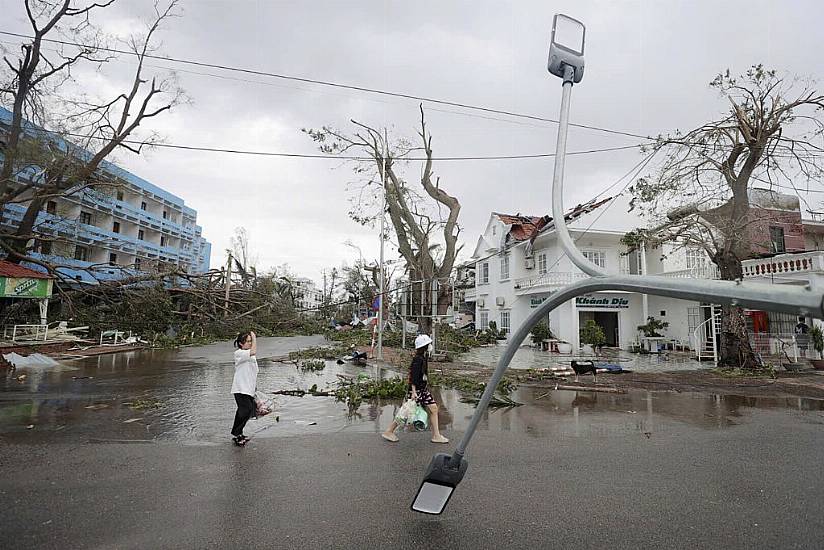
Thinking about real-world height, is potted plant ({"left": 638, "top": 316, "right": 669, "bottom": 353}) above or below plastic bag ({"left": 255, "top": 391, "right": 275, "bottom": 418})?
above

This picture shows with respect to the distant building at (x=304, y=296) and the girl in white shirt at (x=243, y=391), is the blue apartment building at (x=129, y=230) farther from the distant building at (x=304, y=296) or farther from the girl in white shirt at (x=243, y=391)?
the girl in white shirt at (x=243, y=391)

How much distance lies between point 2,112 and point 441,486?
122ft

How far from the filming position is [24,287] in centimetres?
1606

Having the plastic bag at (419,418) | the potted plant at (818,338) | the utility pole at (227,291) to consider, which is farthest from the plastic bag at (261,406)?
the utility pole at (227,291)

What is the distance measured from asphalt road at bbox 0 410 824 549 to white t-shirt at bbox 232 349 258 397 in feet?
2.47

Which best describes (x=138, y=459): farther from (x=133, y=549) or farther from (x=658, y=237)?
(x=658, y=237)

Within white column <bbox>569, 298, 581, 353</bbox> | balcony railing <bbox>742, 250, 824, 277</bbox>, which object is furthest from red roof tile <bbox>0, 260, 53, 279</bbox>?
balcony railing <bbox>742, 250, 824, 277</bbox>

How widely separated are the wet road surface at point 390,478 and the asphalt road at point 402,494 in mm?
20

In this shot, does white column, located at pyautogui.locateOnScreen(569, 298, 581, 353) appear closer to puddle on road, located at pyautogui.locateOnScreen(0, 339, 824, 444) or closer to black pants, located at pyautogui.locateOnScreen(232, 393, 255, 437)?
puddle on road, located at pyautogui.locateOnScreen(0, 339, 824, 444)

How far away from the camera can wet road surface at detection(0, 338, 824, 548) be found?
12.4 ft

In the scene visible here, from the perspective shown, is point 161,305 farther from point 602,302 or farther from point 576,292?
point 576,292

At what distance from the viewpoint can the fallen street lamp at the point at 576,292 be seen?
5.50ft

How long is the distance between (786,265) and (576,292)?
20565mm

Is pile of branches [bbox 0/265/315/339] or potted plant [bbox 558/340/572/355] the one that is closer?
pile of branches [bbox 0/265/315/339]
